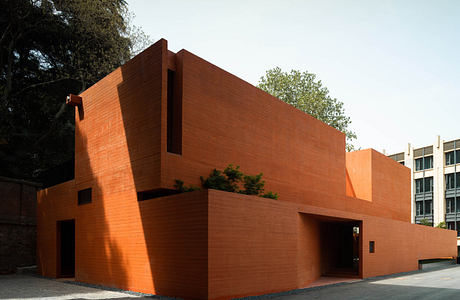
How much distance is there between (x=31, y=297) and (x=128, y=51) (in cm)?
1972

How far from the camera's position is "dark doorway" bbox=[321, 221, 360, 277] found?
1889 centimetres

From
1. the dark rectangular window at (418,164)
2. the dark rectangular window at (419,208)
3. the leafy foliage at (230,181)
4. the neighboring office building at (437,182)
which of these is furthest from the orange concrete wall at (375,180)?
the dark rectangular window at (418,164)

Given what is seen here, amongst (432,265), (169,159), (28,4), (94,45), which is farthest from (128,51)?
(432,265)

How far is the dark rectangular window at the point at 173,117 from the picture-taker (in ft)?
42.1

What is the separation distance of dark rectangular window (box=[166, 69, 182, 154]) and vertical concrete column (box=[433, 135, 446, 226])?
152 feet

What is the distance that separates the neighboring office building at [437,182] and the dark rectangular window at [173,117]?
151 feet

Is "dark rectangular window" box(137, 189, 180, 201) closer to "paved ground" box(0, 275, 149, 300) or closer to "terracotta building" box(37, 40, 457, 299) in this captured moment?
"terracotta building" box(37, 40, 457, 299)

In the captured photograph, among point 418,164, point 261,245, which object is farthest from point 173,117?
point 418,164

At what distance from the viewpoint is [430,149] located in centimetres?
5306

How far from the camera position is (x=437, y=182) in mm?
50938

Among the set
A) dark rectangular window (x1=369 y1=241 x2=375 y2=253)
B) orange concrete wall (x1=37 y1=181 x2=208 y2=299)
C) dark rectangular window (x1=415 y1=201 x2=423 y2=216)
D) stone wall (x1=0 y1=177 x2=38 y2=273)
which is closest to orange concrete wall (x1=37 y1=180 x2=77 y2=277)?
orange concrete wall (x1=37 y1=181 x2=208 y2=299)

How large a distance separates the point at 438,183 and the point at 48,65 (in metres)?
45.5

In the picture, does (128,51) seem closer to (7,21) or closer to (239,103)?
(7,21)

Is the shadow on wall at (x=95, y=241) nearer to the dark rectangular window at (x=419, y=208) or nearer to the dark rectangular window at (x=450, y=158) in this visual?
the dark rectangular window at (x=450, y=158)
